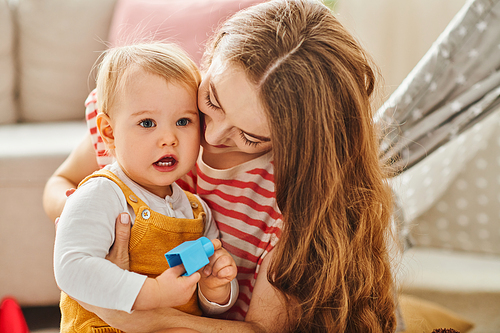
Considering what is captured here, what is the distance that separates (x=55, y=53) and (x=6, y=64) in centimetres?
20

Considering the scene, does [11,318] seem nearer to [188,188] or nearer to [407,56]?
[188,188]

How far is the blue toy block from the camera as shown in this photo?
74cm

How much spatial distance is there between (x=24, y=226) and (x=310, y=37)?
1124 millimetres

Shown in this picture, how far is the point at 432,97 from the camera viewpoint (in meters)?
1.17

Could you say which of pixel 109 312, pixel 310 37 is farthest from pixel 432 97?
pixel 109 312

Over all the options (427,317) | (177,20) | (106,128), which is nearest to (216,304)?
(106,128)

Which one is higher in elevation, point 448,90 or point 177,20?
point 448,90

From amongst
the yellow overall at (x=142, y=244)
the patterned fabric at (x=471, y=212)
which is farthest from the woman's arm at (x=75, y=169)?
the patterned fabric at (x=471, y=212)

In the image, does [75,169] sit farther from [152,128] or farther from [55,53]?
[55,53]

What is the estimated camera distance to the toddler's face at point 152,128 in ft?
2.67

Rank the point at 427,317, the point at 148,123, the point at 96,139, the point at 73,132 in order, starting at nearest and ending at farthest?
the point at 148,123
the point at 96,139
the point at 427,317
the point at 73,132

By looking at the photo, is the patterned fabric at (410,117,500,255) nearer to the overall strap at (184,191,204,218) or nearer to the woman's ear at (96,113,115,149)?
the overall strap at (184,191,204,218)

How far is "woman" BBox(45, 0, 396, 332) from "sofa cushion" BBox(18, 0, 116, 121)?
2.97 ft

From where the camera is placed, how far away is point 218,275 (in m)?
0.83
